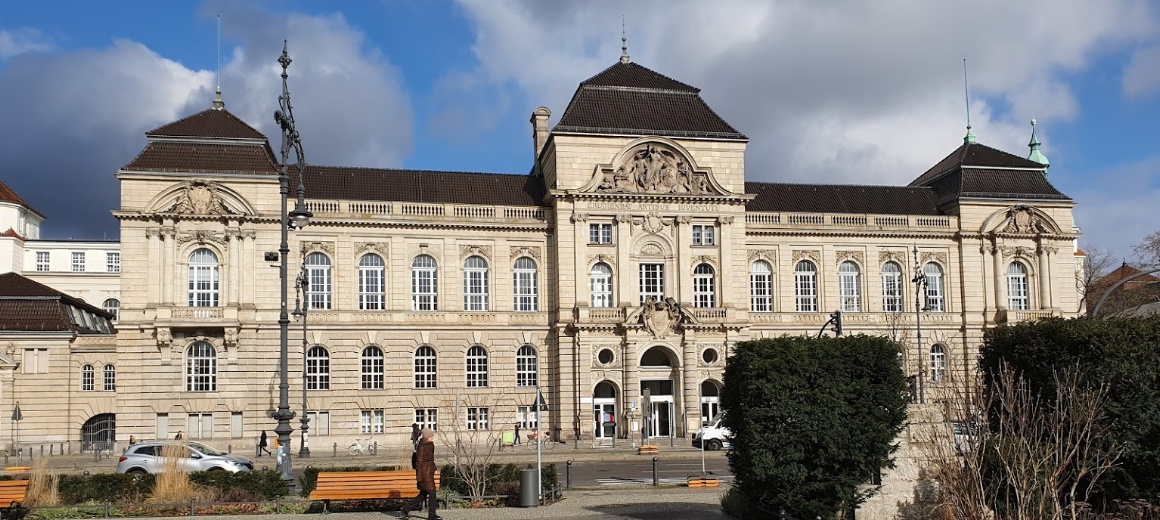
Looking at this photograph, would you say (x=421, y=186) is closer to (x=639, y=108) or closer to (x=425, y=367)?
(x=425, y=367)

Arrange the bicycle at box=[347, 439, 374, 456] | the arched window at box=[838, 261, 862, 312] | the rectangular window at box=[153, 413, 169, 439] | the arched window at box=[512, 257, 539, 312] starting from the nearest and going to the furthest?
the bicycle at box=[347, 439, 374, 456], the rectangular window at box=[153, 413, 169, 439], the arched window at box=[512, 257, 539, 312], the arched window at box=[838, 261, 862, 312]

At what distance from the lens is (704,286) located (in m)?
58.9

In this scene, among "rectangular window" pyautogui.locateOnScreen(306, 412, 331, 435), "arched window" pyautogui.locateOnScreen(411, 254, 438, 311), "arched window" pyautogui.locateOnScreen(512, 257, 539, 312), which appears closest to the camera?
"rectangular window" pyautogui.locateOnScreen(306, 412, 331, 435)

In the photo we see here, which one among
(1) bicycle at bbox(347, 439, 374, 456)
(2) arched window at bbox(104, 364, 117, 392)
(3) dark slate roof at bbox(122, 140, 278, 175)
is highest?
(3) dark slate roof at bbox(122, 140, 278, 175)

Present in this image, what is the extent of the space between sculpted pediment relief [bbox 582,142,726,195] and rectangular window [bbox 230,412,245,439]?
2125 centimetres

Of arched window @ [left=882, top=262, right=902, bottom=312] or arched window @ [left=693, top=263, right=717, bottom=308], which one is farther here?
arched window @ [left=882, top=262, right=902, bottom=312]

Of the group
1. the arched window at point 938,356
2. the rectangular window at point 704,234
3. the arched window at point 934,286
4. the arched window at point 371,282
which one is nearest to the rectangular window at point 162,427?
the arched window at point 371,282

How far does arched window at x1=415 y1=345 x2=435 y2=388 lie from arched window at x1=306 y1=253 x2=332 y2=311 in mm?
5359

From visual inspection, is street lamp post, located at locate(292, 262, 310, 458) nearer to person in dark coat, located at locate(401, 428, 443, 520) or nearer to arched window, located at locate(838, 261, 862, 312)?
person in dark coat, located at locate(401, 428, 443, 520)

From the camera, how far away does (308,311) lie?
5550 centimetres

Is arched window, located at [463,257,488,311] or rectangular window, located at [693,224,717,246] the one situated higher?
rectangular window, located at [693,224,717,246]

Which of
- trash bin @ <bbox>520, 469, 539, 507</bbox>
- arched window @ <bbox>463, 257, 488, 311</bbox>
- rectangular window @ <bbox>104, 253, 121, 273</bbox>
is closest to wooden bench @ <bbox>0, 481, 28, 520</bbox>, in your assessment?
trash bin @ <bbox>520, 469, 539, 507</bbox>

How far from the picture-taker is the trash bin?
84.7 ft

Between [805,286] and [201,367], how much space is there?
33139 mm
